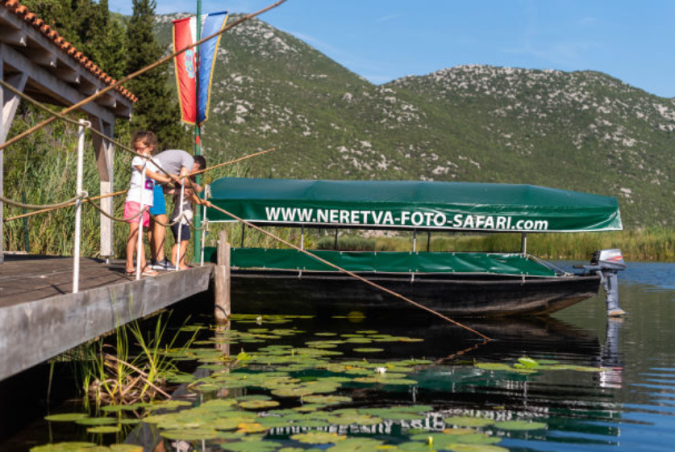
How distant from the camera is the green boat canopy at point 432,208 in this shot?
14617 millimetres

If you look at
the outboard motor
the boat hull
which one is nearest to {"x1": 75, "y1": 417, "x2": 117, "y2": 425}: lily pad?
the boat hull

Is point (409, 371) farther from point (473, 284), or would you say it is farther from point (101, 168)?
point (101, 168)

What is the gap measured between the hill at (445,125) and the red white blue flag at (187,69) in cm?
4451

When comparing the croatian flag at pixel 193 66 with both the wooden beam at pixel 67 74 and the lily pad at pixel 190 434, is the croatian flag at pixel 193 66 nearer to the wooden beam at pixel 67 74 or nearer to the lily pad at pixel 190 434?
the wooden beam at pixel 67 74

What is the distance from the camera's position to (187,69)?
1542 cm

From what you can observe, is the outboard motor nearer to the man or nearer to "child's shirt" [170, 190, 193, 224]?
"child's shirt" [170, 190, 193, 224]

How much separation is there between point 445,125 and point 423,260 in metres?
82.0

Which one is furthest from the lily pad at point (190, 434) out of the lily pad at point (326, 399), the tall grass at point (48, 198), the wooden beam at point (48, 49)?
the tall grass at point (48, 198)

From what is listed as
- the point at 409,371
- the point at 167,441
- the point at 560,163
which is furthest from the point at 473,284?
the point at 560,163

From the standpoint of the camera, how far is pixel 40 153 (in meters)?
17.7

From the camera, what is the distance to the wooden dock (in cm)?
479

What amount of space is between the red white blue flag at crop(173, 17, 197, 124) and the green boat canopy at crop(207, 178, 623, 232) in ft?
6.33

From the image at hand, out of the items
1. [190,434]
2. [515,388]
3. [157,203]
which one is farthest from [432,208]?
[190,434]

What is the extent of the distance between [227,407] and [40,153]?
1322 centimetres
